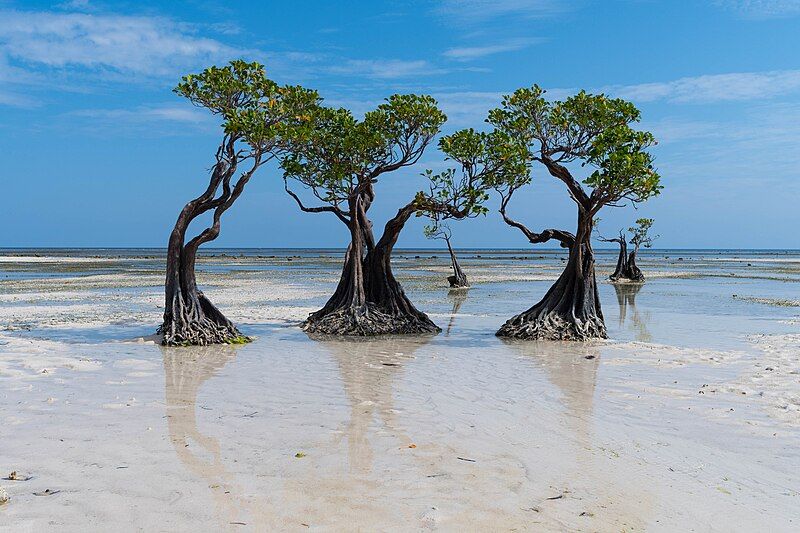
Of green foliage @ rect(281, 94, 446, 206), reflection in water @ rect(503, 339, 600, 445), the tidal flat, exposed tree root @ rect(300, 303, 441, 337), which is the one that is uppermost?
green foliage @ rect(281, 94, 446, 206)

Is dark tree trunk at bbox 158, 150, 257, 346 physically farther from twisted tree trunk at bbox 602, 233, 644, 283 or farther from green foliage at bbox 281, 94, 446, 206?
twisted tree trunk at bbox 602, 233, 644, 283

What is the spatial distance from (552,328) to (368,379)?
250 inches

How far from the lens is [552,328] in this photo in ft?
49.2

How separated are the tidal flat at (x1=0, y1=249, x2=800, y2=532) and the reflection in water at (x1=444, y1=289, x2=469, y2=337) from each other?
136 inches

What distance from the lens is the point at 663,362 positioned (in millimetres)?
11719

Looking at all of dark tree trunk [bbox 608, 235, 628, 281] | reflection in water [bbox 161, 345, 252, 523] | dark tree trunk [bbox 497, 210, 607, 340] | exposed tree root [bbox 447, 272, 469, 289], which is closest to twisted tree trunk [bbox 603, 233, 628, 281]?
dark tree trunk [bbox 608, 235, 628, 281]

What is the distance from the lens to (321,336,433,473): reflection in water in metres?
6.60

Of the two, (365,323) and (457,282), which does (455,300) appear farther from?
(365,323)

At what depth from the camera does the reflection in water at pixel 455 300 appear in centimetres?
1793

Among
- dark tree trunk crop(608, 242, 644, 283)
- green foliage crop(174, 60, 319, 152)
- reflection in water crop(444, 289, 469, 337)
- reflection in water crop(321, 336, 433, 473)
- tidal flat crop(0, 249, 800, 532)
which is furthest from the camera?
dark tree trunk crop(608, 242, 644, 283)

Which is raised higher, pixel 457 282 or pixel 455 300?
pixel 457 282

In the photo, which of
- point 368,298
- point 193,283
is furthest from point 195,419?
point 368,298

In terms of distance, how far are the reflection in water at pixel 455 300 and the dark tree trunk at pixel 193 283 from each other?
17.5 ft

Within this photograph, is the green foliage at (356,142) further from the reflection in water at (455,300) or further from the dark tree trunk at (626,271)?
the dark tree trunk at (626,271)
